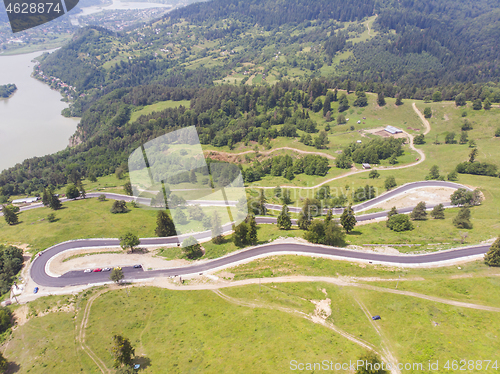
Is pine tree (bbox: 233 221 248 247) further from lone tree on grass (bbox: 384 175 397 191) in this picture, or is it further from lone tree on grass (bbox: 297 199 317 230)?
lone tree on grass (bbox: 384 175 397 191)

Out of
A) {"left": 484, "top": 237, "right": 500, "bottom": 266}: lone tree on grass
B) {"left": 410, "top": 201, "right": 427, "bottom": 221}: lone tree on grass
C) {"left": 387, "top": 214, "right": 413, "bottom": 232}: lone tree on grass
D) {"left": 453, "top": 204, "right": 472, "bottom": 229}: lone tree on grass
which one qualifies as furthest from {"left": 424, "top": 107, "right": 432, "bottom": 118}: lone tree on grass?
{"left": 484, "top": 237, "right": 500, "bottom": 266}: lone tree on grass

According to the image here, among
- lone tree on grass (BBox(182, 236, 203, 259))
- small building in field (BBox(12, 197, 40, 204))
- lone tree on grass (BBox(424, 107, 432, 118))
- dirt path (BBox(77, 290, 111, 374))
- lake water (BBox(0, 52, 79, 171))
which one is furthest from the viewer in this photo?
lake water (BBox(0, 52, 79, 171))

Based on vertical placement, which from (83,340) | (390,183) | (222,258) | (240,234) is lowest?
(390,183)

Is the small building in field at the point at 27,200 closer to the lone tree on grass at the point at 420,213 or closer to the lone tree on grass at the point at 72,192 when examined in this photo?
the lone tree on grass at the point at 72,192

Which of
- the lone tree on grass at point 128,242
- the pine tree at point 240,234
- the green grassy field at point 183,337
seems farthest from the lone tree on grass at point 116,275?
the pine tree at point 240,234

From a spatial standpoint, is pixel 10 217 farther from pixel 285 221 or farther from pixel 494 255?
pixel 494 255

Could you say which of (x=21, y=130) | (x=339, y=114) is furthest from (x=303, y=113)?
(x=21, y=130)

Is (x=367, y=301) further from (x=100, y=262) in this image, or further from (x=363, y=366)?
(x=100, y=262)

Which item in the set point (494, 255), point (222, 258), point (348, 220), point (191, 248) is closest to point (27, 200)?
point (191, 248)

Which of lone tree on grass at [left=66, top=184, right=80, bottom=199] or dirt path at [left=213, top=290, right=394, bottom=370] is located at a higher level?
dirt path at [left=213, top=290, right=394, bottom=370]
